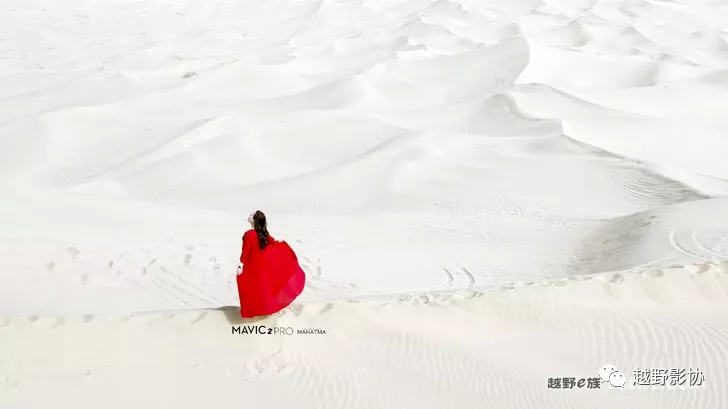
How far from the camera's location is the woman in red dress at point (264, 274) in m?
3.77

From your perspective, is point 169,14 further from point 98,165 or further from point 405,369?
point 405,369

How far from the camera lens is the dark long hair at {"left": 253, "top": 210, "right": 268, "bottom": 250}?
12.0 feet

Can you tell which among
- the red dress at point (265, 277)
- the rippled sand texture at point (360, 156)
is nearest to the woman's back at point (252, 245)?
the red dress at point (265, 277)

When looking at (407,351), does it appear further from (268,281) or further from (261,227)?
(261,227)

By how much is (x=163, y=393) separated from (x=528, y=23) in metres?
14.9

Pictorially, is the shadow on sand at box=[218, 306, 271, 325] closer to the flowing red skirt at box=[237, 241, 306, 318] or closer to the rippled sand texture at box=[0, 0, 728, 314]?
the flowing red skirt at box=[237, 241, 306, 318]

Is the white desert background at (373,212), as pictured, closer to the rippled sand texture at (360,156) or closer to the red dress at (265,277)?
the rippled sand texture at (360,156)

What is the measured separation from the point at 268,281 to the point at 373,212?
3250mm

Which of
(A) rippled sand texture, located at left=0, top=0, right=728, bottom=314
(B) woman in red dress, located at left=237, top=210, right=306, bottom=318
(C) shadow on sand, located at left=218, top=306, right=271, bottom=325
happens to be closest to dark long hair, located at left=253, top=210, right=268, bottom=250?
(B) woman in red dress, located at left=237, top=210, right=306, bottom=318

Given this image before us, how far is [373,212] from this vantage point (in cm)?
696

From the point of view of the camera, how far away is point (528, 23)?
53.6ft

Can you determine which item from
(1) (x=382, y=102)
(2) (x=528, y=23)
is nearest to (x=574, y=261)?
(1) (x=382, y=102)

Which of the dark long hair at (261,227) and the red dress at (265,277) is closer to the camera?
the dark long hair at (261,227)

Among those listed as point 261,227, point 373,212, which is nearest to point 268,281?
point 261,227
